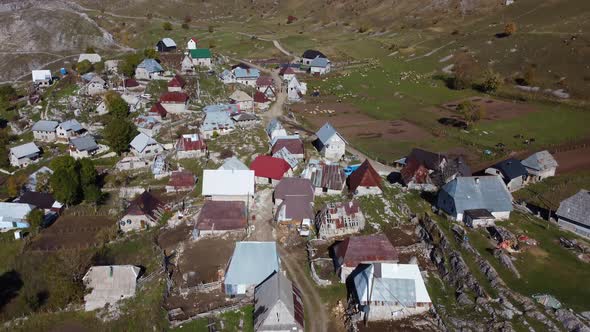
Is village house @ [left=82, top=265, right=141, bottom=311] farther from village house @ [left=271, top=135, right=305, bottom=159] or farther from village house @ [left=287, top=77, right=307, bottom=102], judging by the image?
village house @ [left=287, top=77, right=307, bottom=102]

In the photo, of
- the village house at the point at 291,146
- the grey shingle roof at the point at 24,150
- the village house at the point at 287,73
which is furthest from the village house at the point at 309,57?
the grey shingle roof at the point at 24,150

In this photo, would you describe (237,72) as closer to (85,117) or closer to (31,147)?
(85,117)

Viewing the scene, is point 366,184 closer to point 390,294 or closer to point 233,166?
point 233,166

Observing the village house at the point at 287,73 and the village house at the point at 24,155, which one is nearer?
the village house at the point at 24,155

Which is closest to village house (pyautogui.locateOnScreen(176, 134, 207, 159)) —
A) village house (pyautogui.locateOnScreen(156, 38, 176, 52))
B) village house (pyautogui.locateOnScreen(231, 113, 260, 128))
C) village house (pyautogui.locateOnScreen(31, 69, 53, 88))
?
village house (pyautogui.locateOnScreen(231, 113, 260, 128))

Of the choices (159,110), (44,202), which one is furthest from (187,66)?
(44,202)

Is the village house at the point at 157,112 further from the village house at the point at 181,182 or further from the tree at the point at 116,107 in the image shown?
the village house at the point at 181,182

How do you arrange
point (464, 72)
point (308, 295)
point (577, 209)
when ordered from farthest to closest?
point (464, 72)
point (577, 209)
point (308, 295)
